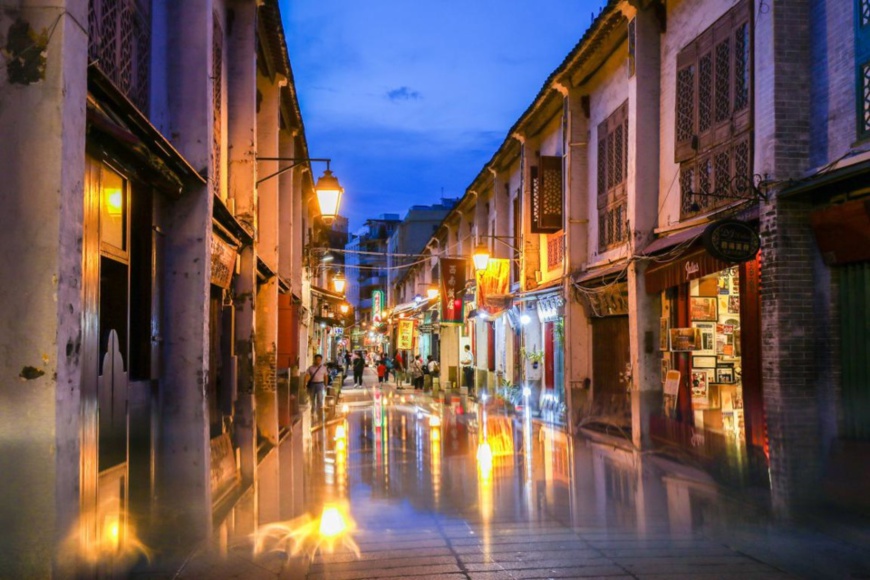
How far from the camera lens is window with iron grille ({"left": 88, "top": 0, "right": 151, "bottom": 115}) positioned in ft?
28.6

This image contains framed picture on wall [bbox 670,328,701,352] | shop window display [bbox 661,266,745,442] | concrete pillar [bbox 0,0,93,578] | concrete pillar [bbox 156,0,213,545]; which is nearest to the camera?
concrete pillar [bbox 0,0,93,578]

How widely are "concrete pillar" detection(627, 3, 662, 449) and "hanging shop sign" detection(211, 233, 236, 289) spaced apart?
8.54 meters

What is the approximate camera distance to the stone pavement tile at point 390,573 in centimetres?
476

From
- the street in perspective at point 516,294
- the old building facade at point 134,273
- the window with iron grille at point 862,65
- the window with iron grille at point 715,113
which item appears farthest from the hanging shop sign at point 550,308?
the window with iron grille at point 862,65

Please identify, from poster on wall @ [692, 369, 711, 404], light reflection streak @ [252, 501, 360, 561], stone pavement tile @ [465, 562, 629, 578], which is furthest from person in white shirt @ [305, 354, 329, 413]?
stone pavement tile @ [465, 562, 629, 578]

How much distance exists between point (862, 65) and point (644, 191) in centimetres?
653

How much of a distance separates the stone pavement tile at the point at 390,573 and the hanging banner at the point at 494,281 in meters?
23.3

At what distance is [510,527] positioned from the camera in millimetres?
6078

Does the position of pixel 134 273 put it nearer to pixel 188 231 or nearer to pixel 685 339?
pixel 188 231

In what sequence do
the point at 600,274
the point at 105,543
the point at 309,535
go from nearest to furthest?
the point at 105,543 → the point at 309,535 → the point at 600,274

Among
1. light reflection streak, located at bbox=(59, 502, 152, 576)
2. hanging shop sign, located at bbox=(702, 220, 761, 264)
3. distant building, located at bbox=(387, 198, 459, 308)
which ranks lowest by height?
light reflection streak, located at bbox=(59, 502, 152, 576)

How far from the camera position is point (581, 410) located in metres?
17.2

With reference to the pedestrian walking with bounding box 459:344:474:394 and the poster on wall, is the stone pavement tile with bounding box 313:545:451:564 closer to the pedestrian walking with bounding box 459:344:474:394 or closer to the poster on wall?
the poster on wall

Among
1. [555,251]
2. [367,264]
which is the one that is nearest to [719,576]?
[555,251]
